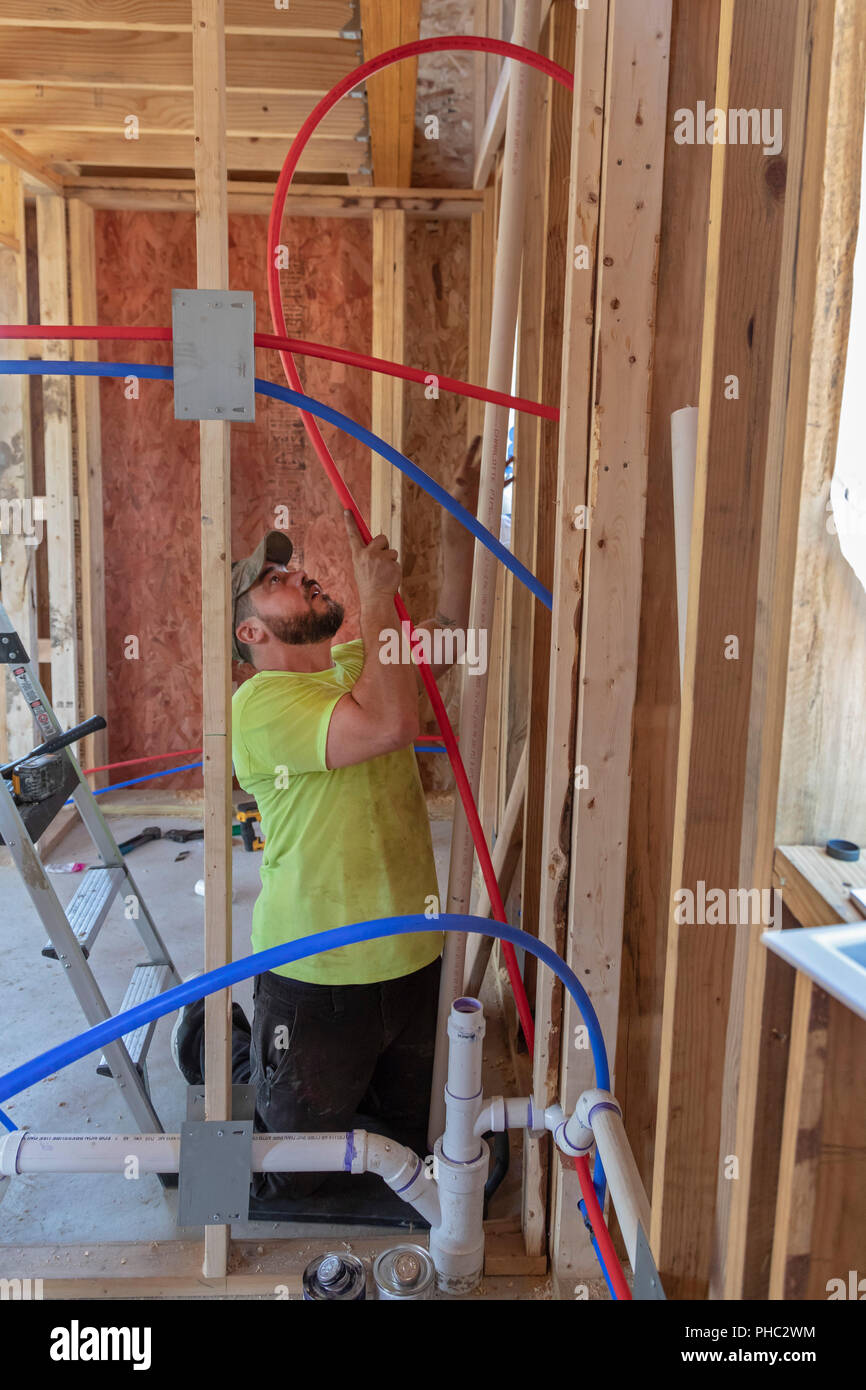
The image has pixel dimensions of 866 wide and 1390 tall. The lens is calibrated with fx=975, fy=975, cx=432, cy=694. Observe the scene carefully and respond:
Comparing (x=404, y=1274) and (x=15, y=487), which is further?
(x=15, y=487)

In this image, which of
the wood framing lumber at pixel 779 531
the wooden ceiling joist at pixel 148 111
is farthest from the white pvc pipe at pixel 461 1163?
the wooden ceiling joist at pixel 148 111

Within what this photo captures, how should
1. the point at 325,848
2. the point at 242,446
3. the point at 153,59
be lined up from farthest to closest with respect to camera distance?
the point at 242,446, the point at 153,59, the point at 325,848

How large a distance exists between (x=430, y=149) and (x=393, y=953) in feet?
11.7

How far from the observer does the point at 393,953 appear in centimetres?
196

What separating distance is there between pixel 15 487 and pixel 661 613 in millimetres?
3038

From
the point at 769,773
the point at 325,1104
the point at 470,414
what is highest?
the point at 470,414

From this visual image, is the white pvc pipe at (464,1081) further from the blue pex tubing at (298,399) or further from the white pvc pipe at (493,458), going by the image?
the blue pex tubing at (298,399)

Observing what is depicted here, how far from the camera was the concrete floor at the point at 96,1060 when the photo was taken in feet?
6.30

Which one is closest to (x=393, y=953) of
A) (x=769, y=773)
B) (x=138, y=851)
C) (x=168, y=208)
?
(x=769, y=773)

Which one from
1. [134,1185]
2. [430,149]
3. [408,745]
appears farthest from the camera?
[430,149]

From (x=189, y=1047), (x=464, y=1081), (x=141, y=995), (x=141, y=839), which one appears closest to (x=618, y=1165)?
(x=464, y=1081)

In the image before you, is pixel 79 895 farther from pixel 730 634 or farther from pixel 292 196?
pixel 292 196

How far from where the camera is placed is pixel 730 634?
1039 millimetres
